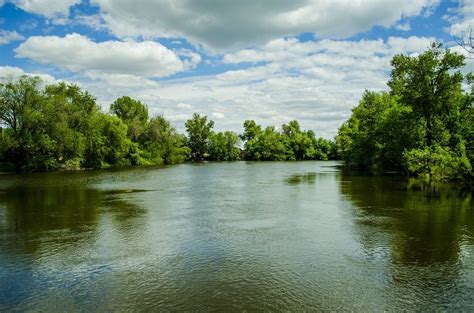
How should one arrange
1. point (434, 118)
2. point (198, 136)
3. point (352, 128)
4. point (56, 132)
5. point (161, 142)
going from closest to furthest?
point (434, 118)
point (56, 132)
point (352, 128)
point (161, 142)
point (198, 136)

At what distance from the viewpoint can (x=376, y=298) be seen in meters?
9.13

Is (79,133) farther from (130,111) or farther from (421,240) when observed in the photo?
(421,240)

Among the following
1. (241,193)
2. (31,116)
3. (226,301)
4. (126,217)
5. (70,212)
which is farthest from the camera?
(31,116)

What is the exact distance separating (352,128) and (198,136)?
187 feet

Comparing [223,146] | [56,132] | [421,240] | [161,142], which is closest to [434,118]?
[421,240]

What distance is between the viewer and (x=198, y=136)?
120 m

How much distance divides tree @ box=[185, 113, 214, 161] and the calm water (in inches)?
3819

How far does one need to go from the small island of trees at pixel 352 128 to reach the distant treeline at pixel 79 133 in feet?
0.46

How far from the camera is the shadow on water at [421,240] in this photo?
9.69m

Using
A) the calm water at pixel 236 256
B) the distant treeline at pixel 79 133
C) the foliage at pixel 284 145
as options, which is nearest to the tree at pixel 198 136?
the distant treeline at pixel 79 133

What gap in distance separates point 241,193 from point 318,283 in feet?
63.7

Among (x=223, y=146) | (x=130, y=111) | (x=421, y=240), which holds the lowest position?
(x=421, y=240)

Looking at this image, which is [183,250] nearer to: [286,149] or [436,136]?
[436,136]

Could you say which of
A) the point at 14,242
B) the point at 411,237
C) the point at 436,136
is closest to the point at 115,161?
the point at 436,136
